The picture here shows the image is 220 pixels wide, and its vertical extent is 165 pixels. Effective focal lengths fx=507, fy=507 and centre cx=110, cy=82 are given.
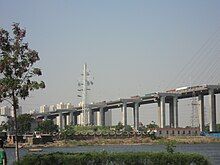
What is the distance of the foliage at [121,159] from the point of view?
1956 centimetres

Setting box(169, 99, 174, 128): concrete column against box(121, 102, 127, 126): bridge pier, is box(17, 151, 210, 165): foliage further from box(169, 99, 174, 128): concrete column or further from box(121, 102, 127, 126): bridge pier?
box(121, 102, 127, 126): bridge pier

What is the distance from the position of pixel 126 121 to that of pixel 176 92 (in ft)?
94.2

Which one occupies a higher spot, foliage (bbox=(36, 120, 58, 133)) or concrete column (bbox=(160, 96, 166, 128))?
concrete column (bbox=(160, 96, 166, 128))

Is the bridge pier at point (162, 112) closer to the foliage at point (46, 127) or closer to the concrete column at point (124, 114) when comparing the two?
the concrete column at point (124, 114)

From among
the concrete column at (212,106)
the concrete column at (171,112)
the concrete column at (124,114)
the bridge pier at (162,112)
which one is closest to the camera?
the concrete column at (212,106)

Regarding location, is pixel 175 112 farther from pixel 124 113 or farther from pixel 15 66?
pixel 15 66

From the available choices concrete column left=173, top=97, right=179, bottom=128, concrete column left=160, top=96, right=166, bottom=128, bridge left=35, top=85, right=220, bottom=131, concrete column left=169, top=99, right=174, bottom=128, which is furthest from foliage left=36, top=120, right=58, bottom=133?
concrete column left=173, top=97, right=179, bottom=128

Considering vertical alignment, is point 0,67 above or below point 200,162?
above

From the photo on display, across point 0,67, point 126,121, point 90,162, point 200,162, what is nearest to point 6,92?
point 0,67

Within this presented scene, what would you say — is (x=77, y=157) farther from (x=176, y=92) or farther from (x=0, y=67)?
(x=176, y=92)

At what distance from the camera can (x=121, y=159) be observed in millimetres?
19844

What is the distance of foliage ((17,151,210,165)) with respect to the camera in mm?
19562

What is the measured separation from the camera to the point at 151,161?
1966 cm

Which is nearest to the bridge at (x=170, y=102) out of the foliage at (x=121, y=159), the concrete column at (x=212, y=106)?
the concrete column at (x=212, y=106)
